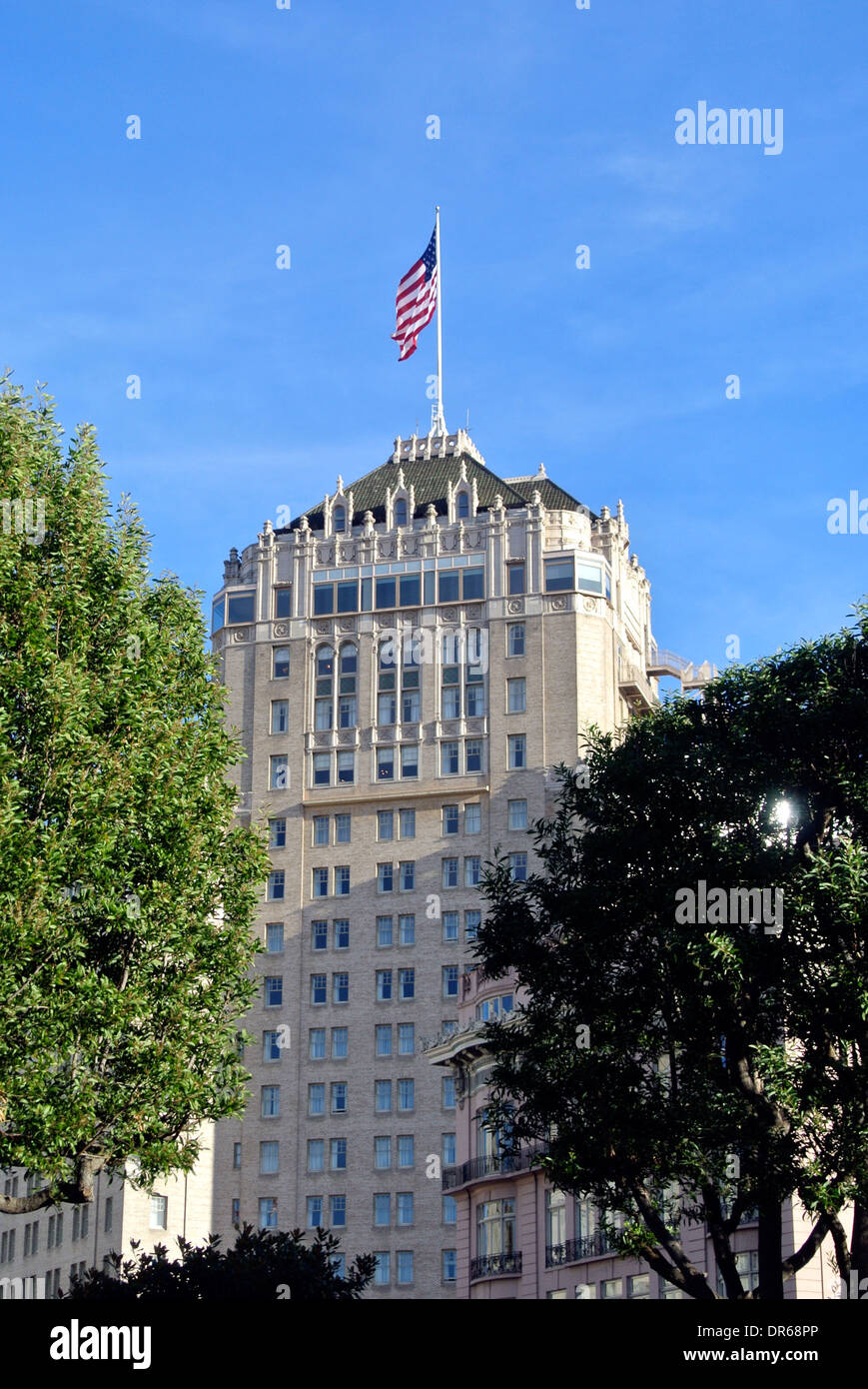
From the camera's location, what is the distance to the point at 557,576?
115 meters

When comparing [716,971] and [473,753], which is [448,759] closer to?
[473,753]

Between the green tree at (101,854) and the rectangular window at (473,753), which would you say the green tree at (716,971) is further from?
the rectangular window at (473,753)

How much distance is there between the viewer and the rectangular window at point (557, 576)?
114750mm

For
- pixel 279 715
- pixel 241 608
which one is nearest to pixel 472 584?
pixel 279 715

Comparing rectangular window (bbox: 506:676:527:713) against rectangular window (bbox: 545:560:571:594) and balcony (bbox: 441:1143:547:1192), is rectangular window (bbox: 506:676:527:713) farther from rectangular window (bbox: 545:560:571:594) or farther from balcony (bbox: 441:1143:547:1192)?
balcony (bbox: 441:1143:547:1192)

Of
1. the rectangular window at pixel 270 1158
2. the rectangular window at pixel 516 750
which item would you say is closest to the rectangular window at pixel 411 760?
the rectangular window at pixel 516 750

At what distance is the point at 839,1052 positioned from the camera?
1362 inches

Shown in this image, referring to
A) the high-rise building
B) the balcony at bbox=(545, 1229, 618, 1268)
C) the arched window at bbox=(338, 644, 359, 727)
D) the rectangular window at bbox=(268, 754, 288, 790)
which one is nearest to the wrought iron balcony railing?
the balcony at bbox=(545, 1229, 618, 1268)

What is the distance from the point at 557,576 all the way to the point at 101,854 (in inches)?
3385

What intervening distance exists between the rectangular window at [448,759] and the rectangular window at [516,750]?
359 cm

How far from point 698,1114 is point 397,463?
97524 mm
